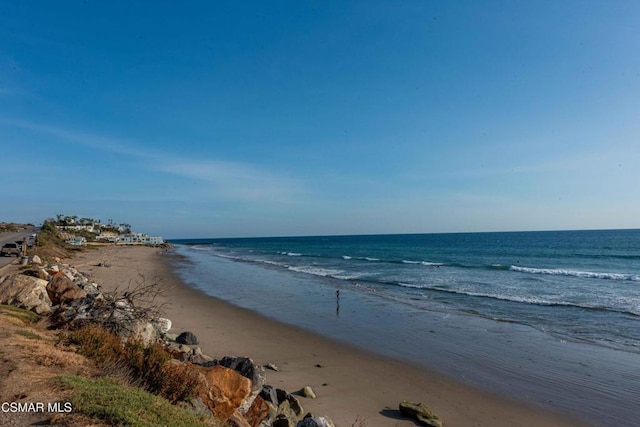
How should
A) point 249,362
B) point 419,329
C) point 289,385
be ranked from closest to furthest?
point 249,362 → point 289,385 → point 419,329

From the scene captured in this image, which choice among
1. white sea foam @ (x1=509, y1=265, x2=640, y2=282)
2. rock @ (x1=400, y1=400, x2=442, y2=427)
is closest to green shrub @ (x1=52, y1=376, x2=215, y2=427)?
rock @ (x1=400, y1=400, x2=442, y2=427)

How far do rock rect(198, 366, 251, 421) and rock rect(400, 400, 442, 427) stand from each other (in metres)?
3.29

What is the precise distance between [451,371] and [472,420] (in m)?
2.94

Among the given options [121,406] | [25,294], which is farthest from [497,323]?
[25,294]

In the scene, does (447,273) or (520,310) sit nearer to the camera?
(520,310)

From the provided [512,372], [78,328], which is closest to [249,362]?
[78,328]

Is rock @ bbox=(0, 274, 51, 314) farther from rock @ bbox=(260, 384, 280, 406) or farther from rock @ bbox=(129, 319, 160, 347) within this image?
rock @ bbox=(260, 384, 280, 406)

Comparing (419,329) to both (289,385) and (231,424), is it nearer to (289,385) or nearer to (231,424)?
(289,385)

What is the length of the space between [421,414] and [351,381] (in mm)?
2511

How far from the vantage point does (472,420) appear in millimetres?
7961

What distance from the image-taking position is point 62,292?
11562 mm

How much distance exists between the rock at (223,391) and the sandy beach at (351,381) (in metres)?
2.09

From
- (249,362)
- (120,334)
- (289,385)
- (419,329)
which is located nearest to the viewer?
(249,362)

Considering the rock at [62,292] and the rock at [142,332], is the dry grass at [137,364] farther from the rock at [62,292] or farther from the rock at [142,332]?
the rock at [62,292]
